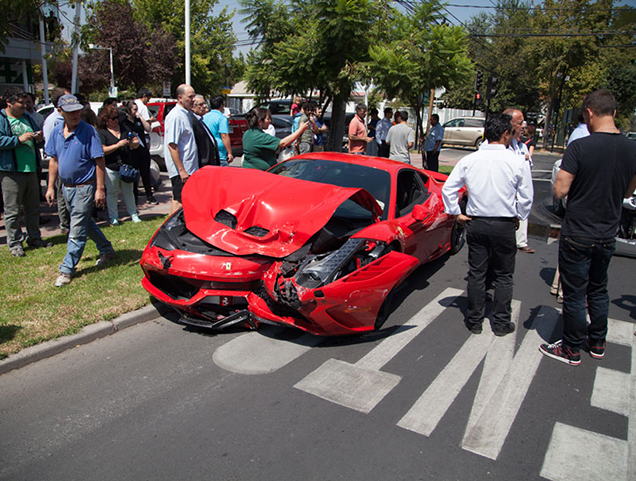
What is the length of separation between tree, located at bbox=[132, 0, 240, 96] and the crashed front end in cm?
4052

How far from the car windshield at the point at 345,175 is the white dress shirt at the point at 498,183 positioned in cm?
107

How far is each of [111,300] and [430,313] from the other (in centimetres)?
321

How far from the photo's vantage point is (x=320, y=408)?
10.8 ft

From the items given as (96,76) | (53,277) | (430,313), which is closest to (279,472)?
(430,313)

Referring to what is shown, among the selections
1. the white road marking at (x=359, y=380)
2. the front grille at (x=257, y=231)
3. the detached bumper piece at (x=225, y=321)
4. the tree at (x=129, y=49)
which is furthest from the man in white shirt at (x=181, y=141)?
the tree at (x=129, y=49)

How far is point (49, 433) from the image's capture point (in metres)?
2.99

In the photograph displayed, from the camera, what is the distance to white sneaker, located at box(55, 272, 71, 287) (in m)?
5.10

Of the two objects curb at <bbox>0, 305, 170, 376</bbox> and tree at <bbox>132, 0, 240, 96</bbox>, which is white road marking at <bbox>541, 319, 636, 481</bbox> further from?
tree at <bbox>132, 0, 240, 96</bbox>

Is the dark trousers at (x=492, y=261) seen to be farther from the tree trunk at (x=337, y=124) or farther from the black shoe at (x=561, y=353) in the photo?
the tree trunk at (x=337, y=124)

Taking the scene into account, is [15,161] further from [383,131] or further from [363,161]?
[383,131]

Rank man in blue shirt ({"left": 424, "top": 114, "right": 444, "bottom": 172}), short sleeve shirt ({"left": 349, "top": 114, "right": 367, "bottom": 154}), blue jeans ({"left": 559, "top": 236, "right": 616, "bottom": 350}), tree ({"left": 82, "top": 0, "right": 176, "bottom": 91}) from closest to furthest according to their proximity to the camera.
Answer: blue jeans ({"left": 559, "top": 236, "right": 616, "bottom": 350}) → short sleeve shirt ({"left": 349, "top": 114, "right": 367, "bottom": 154}) → man in blue shirt ({"left": 424, "top": 114, "right": 444, "bottom": 172}) → tree ({"left": 82, "top": 0, "right": 176, "bottom": 91})

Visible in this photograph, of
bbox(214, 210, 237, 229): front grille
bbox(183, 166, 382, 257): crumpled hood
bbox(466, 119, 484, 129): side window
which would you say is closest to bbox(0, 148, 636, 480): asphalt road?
bbox(183, 166, 382, 257): crumpled hood

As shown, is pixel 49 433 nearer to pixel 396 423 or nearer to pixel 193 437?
pixel 193 437

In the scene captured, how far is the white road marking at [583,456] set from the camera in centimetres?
271
